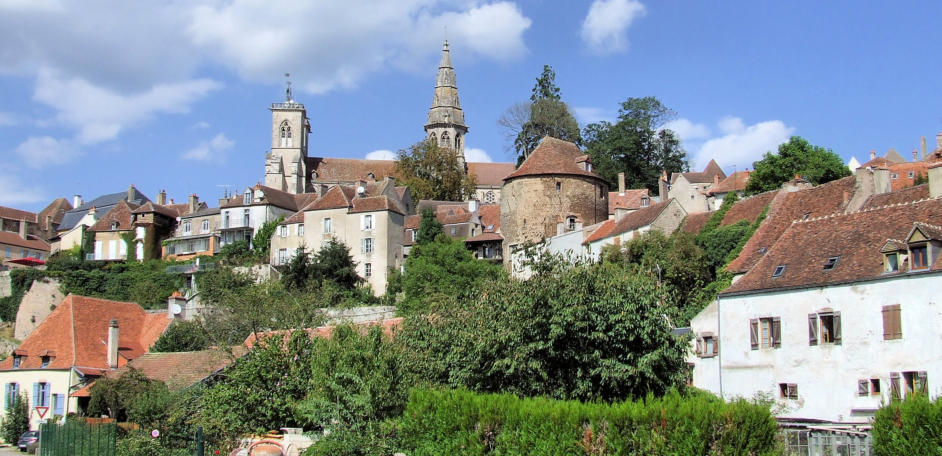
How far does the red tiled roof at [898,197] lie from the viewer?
32969 mm

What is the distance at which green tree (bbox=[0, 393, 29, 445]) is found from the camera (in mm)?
40188

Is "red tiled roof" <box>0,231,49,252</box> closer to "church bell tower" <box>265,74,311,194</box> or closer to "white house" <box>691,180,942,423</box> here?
"church bell tower" <box>265,74,311,194</box>

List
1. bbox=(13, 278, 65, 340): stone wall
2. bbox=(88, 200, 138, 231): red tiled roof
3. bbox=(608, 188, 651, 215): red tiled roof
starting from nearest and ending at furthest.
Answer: bbox=(13, 278, 65, 340): stone wall < bbox=(608, 188, 651, 215): red tiled roof < bbox=(88, 200, 138, 231): red tiled roof

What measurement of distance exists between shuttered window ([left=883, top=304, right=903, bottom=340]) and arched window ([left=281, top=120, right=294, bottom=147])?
83722 millimetres

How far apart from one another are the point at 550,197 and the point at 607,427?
40.1 m

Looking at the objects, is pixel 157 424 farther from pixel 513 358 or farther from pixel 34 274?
pixel 34 274

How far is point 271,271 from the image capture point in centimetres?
6750

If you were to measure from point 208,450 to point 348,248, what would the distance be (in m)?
37.5

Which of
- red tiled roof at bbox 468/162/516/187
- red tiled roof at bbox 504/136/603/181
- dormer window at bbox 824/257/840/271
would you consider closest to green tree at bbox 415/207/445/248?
red tiled roof at bbox 504/136/603/181

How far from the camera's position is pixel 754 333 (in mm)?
30078

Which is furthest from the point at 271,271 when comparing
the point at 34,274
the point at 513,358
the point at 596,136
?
the point at 513,358

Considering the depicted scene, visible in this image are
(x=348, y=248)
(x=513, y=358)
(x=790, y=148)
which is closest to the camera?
(x=513, y=358)

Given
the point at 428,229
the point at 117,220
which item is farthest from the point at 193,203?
the point at 428,229

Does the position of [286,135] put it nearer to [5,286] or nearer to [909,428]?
[5,286]
